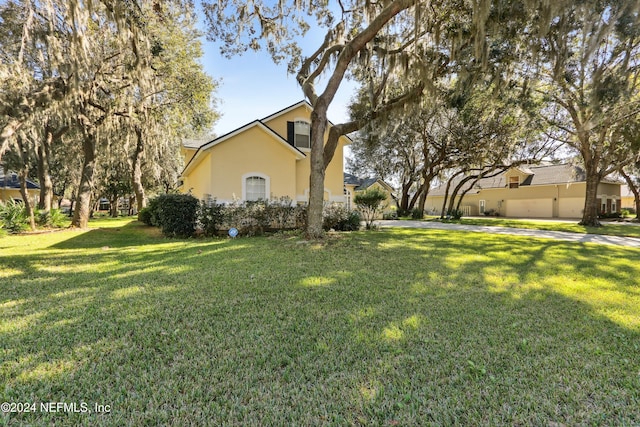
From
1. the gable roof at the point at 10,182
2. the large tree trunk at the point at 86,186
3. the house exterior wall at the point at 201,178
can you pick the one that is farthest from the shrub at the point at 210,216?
the gable roof at the point at 10,182

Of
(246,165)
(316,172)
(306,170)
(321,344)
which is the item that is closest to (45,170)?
(246,165)

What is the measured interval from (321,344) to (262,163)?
11.3 m

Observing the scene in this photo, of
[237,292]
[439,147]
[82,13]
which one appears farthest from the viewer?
[439,147]

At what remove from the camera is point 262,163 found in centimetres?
1333

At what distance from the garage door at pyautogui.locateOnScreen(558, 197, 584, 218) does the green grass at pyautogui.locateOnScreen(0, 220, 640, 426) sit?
27504 millimetres

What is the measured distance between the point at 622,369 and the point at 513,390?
1.20 meters

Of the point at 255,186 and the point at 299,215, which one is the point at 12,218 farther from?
the point at 299,215

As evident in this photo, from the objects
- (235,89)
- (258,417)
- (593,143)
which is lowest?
(258,417)

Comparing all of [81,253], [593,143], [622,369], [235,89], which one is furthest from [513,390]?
[593,143]

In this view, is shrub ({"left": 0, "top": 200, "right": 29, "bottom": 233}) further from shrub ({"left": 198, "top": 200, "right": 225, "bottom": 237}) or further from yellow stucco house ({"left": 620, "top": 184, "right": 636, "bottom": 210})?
yellow stucco house ({"left": 620, "top": 184, "right": 636, "bottom": 210})

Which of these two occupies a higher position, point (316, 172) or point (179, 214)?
point (316, 172)

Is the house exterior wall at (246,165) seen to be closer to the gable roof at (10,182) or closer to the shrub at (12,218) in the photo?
the shrub at (12,218)

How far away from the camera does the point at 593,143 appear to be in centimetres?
1698

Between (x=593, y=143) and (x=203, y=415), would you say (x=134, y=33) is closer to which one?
(x=203, y=415)
